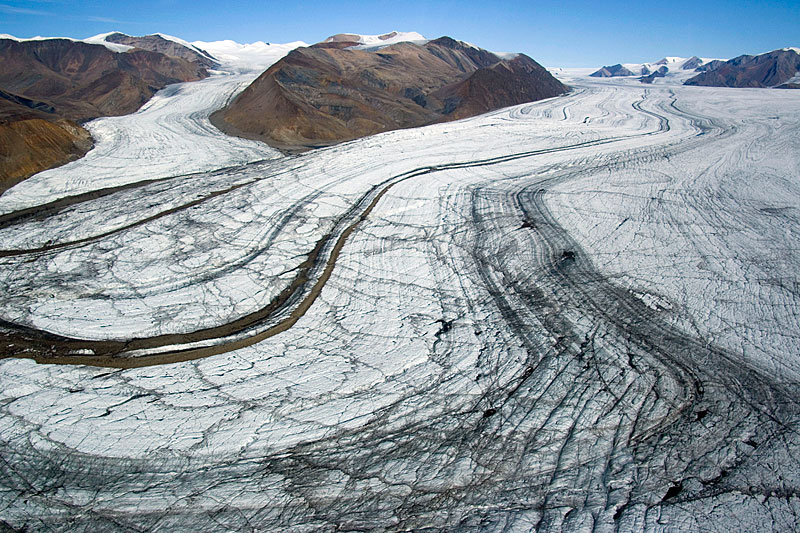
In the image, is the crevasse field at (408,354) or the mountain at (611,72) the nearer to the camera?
the crevasse field at (408,354)

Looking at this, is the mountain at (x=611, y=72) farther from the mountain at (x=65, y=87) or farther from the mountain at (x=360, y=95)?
the mountain at (x=65, y=87)

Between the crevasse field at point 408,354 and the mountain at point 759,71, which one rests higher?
the mountain at point 759,71

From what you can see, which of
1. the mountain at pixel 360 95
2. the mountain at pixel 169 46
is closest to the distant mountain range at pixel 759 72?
the mountain at pixel 360 95

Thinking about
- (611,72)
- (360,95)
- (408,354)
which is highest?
(611,72)

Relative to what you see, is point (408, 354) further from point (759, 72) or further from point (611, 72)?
point (611, 72)

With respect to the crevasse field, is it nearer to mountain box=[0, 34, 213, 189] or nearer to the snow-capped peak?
mountain box=[0, 34, 213, 189]

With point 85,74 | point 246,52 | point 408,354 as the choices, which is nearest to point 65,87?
point 85,74

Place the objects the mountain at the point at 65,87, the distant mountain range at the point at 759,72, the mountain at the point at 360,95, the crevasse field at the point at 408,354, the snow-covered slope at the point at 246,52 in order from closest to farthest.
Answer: the crevasse field at the point at 408,354, the mountain at the point at 65,87, the mountain at the point at 360,95, the distant mountain range at the point at 759,72, the snow-covered slope at the point at 246,52

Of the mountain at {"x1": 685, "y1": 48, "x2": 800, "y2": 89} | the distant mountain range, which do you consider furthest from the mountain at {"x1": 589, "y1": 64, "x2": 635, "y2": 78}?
the mountain at {"x1": 685, "y1": 48, "x2": 800, "y2": 89}
